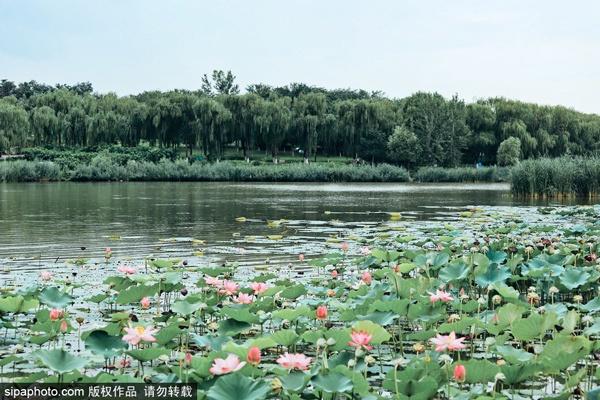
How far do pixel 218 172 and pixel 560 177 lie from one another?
104 feet

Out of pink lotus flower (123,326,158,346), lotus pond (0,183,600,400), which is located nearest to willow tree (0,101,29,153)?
lotus pond (0,183,600,400)

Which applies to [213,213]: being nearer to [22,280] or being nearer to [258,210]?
[258,210]

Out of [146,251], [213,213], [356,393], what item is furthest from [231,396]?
[213,213]

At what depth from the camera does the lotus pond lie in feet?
11.4

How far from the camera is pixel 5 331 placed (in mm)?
5738

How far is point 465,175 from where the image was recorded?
5409cm

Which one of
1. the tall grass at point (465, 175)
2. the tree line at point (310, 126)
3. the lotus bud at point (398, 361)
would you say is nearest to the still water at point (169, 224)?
the lotus bud at point (398, 361)

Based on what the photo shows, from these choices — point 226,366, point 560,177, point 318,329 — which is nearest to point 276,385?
point 226,366

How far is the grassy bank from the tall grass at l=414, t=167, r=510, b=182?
172 cm

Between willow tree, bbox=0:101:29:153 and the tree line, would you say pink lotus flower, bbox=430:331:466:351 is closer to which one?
willow tree, bbox=0:101:29:153

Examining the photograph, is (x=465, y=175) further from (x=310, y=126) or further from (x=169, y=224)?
(x=169, y=224)

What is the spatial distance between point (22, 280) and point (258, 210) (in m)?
14.7

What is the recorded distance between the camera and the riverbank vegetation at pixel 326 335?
135 inches

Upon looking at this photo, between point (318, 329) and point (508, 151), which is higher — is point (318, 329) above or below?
below
